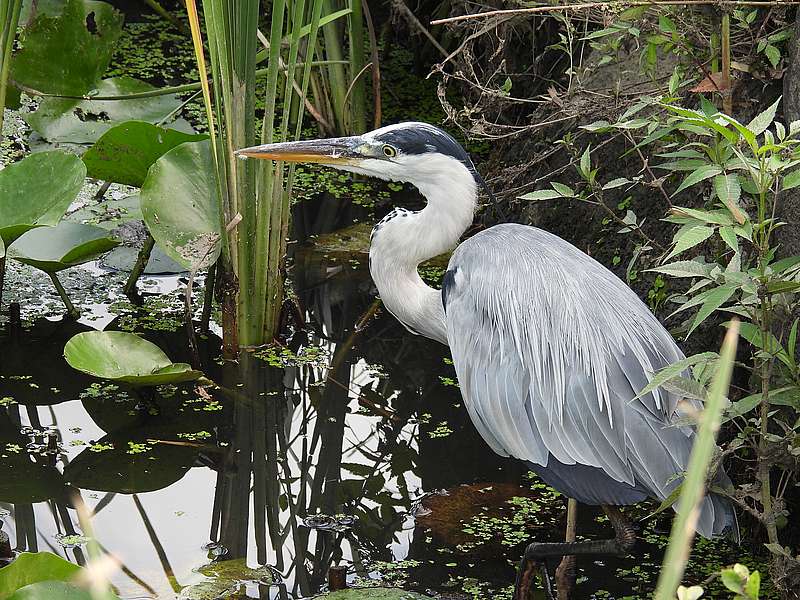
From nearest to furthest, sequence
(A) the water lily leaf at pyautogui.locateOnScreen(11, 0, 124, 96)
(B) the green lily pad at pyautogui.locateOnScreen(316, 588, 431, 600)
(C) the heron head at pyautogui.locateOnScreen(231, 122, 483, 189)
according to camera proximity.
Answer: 1. (B) the green lily pad at pyautogui.locateOnScreen(316, 588, 431, 600)
2. (C) the heron head at pyautogui.locateOnScreen(231, 122, 483, 189)
3. (A) the water lily leaf at pyautogui.locateOnScreen(11, 0, 124, 96)

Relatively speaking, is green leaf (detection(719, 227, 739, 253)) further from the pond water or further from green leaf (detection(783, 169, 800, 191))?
the pond water

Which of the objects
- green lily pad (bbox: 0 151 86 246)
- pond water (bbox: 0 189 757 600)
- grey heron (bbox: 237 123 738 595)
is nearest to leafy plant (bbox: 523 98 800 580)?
grey heron (bbox: 237 123 738 595)

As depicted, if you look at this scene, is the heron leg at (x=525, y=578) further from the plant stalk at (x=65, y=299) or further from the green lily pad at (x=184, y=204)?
the plant stalk at (x=65, y=299)

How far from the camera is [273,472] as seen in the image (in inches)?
119

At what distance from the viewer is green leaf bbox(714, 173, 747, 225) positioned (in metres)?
1.89

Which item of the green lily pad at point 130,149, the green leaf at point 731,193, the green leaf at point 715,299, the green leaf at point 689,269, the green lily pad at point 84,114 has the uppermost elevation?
the green lily pad at point 84,114

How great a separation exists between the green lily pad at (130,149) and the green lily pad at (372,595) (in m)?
1.62

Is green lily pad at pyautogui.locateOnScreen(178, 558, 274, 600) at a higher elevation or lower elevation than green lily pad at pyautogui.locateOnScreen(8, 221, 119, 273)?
lower

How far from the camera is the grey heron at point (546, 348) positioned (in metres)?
2.38

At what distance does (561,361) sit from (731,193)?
2.21 feet

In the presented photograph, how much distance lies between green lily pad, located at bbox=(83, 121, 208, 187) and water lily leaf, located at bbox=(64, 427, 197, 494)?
87 centimetres

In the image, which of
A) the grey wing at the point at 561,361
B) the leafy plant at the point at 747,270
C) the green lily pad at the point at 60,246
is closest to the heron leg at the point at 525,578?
the grey wing at the point at 561,361

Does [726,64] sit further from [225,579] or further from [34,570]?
[34,570]

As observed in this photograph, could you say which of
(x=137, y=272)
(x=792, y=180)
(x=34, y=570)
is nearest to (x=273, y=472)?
(x=137, y=272)
